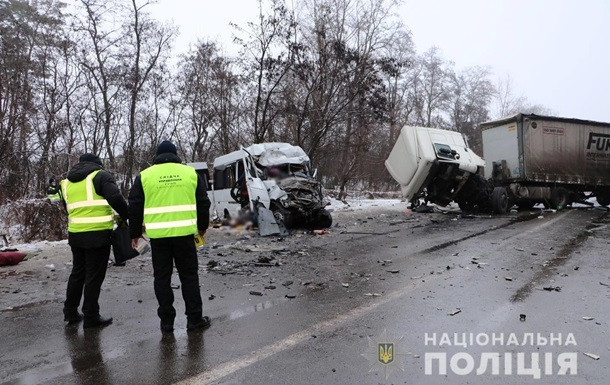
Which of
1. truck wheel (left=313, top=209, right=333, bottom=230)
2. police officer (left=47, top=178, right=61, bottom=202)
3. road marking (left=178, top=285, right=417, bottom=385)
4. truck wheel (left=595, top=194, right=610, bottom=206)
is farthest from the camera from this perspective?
truck wheel (left=595, top=194, right=610, bottom=206)

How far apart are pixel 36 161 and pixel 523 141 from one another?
16.1 metres

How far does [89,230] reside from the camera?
12.9 ft

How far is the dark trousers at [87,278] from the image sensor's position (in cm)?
391

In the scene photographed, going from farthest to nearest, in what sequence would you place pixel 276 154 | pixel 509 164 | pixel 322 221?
pixel 509 164
pixel 276 154
pixel 322 221

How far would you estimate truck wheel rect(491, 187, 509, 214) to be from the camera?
45.1ft

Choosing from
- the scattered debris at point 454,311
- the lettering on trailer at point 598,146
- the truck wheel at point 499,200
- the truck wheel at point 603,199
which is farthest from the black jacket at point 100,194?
the truck wheel at point 603,199

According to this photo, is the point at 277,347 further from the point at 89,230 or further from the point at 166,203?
the point at 89,230

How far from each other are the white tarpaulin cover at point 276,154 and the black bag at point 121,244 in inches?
269

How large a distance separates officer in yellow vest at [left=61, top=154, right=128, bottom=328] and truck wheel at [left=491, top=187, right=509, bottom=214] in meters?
12.6

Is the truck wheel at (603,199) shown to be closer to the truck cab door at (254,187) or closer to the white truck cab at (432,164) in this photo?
the white truck cab at (432,164)

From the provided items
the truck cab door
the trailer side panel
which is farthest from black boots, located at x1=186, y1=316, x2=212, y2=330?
the trailer side panel

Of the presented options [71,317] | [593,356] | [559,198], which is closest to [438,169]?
[559,198]

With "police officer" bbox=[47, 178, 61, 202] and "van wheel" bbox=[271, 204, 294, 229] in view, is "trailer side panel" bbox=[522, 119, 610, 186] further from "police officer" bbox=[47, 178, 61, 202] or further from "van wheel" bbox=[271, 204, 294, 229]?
"police officer" bbox=[47, 178, 61, 202]

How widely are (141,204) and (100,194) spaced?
0.56 meters
